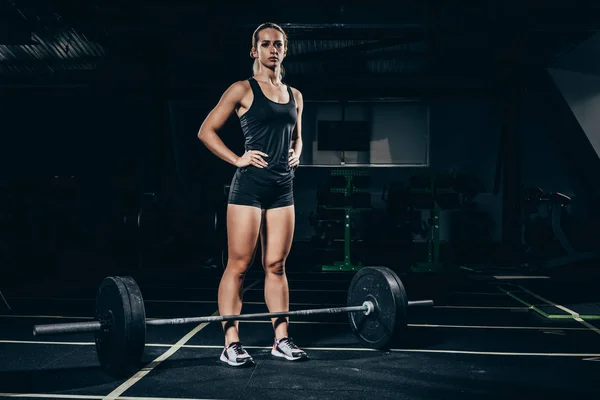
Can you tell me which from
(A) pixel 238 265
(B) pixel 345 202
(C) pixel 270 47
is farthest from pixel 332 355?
(B) pixel 345 202

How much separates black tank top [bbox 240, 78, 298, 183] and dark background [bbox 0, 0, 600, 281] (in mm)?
4295

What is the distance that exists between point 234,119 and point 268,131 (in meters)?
7.54

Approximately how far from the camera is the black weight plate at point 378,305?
2.82 metres

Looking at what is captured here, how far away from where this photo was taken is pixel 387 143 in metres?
10.2

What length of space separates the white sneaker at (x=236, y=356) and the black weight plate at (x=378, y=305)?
65 cm

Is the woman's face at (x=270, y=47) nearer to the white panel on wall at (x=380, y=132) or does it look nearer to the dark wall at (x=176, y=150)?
the dark wall at (x=176, y=150)

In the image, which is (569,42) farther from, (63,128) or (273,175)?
(63,128)

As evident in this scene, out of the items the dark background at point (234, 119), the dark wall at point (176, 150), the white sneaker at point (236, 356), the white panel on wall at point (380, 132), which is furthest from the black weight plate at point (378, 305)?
the white panel on wall at point (380, 132)

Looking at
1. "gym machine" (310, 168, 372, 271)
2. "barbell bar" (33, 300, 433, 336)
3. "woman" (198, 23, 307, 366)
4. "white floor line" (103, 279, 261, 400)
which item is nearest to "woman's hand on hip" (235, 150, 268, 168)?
"woman" (198, 23, 307, 366)

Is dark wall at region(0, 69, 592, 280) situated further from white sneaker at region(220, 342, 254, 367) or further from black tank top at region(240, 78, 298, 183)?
black tank top at region(240, 78, 298, 183)

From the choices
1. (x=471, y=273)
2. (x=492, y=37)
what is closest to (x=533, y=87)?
(x=492, y=37)

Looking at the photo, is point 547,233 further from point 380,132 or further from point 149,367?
point 149,367

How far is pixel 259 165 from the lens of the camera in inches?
101

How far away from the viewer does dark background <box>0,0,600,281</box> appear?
6961 millimetres
